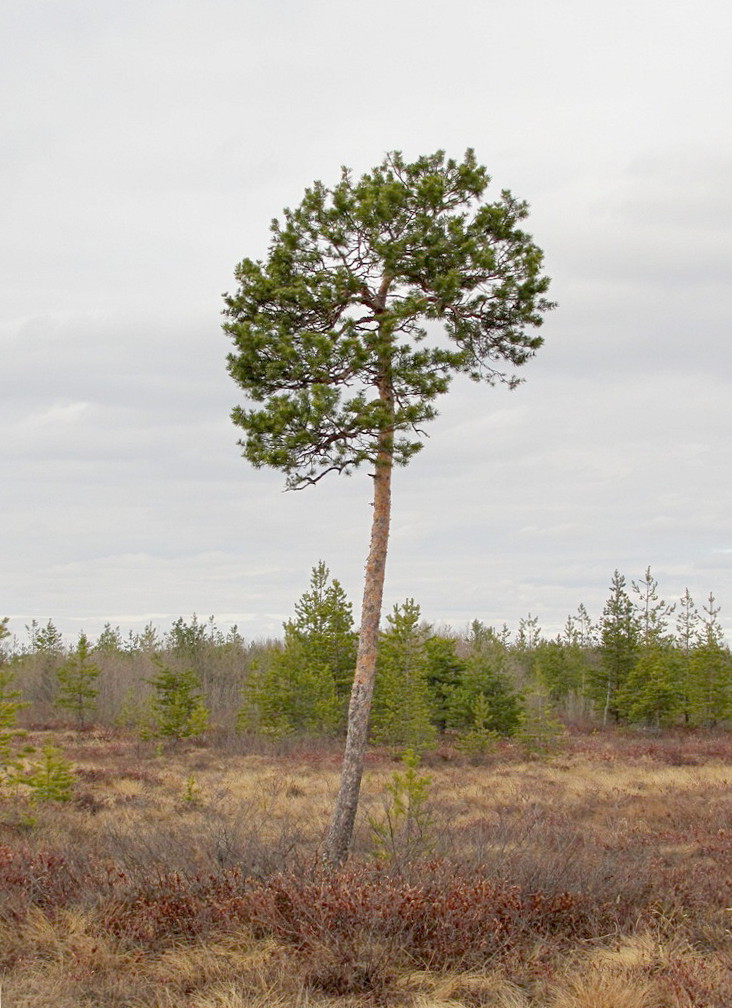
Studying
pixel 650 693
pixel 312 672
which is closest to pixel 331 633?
pixel 312 672

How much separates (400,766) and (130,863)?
16683mm

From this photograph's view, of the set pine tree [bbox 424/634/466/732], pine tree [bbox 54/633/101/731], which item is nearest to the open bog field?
pine tree [bbox 424/634/466/732]

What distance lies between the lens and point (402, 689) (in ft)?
87.9

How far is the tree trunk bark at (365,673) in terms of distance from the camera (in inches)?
390

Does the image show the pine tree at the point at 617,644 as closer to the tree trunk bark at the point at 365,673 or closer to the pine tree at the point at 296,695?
the pine tree at the point at 296,695

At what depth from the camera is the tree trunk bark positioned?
9.91m

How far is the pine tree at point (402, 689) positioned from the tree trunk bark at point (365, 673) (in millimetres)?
16099

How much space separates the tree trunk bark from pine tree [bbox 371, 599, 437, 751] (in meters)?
16.1

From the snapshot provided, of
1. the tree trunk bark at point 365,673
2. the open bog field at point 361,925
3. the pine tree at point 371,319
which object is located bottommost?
the open bog field at point 361,925

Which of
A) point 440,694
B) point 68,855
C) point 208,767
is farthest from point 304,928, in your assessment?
point 440,694

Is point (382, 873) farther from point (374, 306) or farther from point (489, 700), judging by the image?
point (489, 700)

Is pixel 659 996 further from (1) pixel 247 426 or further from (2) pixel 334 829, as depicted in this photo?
(1) pixel 247 426

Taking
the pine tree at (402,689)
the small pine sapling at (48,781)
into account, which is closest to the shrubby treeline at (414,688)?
the pine tree at (402,689)

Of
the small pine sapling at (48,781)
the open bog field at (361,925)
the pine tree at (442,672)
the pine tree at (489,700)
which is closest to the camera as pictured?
the open bog field at (361,925)
